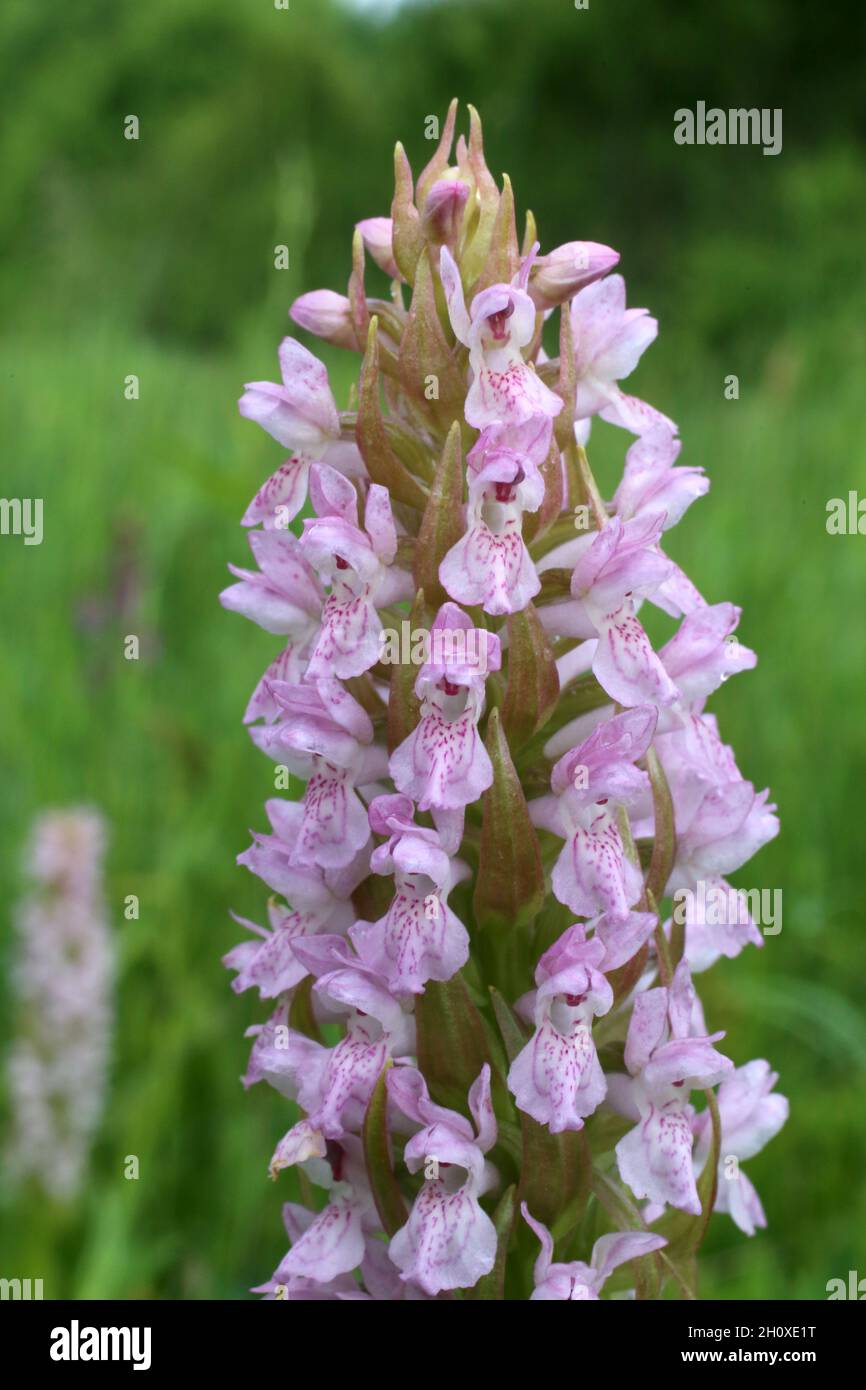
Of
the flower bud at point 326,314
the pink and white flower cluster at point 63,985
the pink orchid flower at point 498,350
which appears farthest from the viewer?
the pink and white flower cluster at point 63,985

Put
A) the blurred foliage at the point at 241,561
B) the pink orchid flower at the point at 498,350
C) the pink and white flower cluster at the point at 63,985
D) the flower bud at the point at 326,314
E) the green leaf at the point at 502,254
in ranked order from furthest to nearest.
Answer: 1. the pink and white flower cluster at the point at 63,985
2. the blurred foliage at the point at 241,561
3. the flower bud at the point at 326,314
4. the green leaf at the point at 502,254
5. the pink orchid flower at the point at 498,350

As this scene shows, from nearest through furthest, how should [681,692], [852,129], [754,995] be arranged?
[681,692]
[754,995]
[852,129]

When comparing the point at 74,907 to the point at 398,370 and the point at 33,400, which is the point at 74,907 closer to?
the point at 398,370

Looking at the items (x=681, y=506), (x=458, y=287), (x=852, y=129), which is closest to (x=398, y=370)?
(x=458, y=287)

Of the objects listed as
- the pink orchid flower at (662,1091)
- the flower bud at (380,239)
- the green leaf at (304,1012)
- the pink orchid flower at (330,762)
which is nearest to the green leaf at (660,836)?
the pink orchid flower at (662,1091)

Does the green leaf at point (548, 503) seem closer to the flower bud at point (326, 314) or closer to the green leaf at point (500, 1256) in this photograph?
the flower bud at point (326, 314)

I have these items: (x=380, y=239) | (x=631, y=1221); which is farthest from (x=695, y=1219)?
(x=380, y=239)
